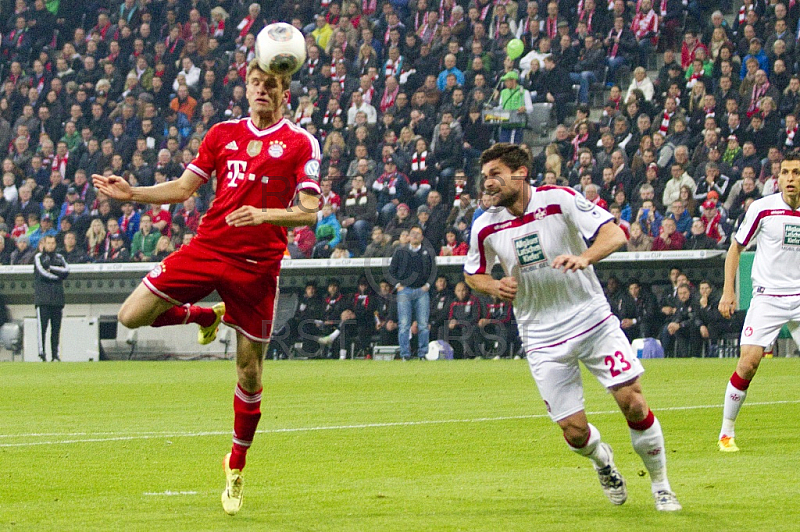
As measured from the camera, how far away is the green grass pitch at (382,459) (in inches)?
244

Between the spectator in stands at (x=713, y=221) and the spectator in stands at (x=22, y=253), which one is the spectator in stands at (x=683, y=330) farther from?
the spectator in stands at (x=22, y=253)

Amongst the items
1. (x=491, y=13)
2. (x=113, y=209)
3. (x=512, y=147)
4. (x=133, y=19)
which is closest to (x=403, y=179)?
(x=491, y=13)

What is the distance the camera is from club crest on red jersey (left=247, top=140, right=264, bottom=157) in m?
6.90

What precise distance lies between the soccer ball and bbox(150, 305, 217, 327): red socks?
1.41m

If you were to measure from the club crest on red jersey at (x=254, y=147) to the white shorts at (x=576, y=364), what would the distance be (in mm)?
1900

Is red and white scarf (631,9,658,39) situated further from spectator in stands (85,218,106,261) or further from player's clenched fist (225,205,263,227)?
player's clenched fist (225,205,263,227)

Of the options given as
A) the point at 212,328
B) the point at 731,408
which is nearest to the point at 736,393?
the point at 731,408

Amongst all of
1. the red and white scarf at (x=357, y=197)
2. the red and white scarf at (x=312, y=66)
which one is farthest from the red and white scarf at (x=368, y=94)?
the red and white scarf at (x=357, y=197)

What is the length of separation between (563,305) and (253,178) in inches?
72.9

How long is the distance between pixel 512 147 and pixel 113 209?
2046 cm

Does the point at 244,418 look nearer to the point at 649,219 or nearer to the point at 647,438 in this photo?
the point at 647,438

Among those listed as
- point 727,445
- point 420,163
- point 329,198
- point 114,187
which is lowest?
point 329,198

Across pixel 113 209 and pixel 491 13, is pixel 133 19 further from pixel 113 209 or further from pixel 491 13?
pixel 491 13

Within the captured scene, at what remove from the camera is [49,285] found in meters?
23.1
